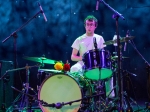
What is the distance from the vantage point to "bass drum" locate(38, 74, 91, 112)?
4.70 metres

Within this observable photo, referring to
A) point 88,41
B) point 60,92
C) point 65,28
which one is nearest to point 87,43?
point 88,41

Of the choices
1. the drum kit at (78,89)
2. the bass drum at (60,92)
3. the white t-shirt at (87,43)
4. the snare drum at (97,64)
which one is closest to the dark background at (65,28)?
the white t-shirt at (87,43)

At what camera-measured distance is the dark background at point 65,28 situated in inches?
259

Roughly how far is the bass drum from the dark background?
2348 millimetres

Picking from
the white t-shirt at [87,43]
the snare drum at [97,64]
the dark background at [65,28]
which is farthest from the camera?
the dark background at [65,28]

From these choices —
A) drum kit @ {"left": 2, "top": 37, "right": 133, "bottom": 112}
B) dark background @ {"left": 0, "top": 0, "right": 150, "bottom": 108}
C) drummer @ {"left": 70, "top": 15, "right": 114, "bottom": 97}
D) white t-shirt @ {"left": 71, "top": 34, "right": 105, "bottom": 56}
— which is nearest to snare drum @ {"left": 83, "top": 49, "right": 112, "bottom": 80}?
drum kit @ {"left": 2, "top": 37, "right": 133, "bottom": 112}

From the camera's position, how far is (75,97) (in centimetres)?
471

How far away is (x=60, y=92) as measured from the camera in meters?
4.77

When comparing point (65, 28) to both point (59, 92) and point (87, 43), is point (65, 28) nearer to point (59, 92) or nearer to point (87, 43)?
point (87, 43)

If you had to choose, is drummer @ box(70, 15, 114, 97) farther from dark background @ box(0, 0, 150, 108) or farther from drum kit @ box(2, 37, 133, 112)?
dark background @ box(0, 0, 150, 108)

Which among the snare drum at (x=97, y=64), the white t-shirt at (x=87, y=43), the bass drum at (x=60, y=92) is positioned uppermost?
the white t-shirt at (x=87, y=43)

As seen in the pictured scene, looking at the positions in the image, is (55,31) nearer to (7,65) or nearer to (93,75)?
(7,65)

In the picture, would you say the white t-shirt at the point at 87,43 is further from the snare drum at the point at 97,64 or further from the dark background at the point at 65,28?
the dark background at the point at 65,28

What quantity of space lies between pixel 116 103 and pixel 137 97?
1.74 meters
